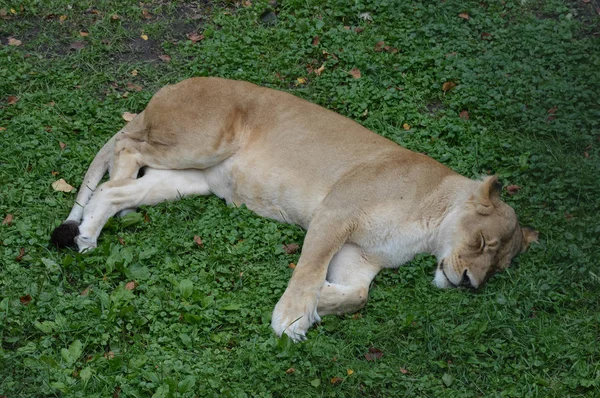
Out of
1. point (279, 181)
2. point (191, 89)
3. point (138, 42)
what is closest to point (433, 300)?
point (279, 181)

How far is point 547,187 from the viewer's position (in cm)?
757

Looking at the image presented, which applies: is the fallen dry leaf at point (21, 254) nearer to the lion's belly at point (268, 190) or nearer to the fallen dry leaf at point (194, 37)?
the lion's belly at point (268, 190)

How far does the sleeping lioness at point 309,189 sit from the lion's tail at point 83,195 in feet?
0.04

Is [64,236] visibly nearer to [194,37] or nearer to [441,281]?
[441,281]

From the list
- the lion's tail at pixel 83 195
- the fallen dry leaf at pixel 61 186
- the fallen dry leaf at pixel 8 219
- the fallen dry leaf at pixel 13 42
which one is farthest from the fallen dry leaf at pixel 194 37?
the fallen dry leaf at pixel 8 219

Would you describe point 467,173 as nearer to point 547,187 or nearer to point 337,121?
point 547,187

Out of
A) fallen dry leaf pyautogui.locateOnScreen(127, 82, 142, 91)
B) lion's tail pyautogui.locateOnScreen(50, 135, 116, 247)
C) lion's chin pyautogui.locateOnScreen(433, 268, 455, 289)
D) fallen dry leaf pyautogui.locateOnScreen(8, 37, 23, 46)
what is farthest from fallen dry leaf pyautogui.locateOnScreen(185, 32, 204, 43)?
lion's chin pyautogui.locateOnScreen(433, 268, 455, 289)

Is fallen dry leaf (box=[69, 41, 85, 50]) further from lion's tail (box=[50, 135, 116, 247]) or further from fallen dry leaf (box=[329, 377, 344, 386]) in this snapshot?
fallen dry leaf (box=[329, 377, 344, 386])

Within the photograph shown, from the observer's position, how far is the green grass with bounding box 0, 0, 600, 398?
5781 mm

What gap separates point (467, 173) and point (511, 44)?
6.68ft

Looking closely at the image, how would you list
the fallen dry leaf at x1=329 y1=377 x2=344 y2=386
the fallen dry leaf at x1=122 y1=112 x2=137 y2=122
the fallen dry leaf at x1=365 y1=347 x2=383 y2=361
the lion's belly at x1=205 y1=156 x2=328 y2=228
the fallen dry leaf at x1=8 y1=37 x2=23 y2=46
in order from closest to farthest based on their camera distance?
the fallen dry leaf at x1=329 y1=377 x2=344 y2=386
the fallen dry leaf at x1=365 y1=347 x2=383 y2=361
the lion's belly at x1=205 y1=156 x2=328 y2=228
the fallen dry leaf at x1=122 y1=112 x2=137 y2=122
the fallen dry leaf at x1=8 y1=37 x2=23 y2=46

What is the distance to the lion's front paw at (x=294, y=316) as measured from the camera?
6.12 m

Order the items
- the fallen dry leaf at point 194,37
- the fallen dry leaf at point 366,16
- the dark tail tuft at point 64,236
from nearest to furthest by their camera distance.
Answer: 1. the dark tail tuft at point 64,236
2. the fallen dry leaf at point 194,37
3. the fallen dry leaf at point 366,16

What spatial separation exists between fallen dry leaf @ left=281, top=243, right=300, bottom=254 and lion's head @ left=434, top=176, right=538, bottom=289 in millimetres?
1142
